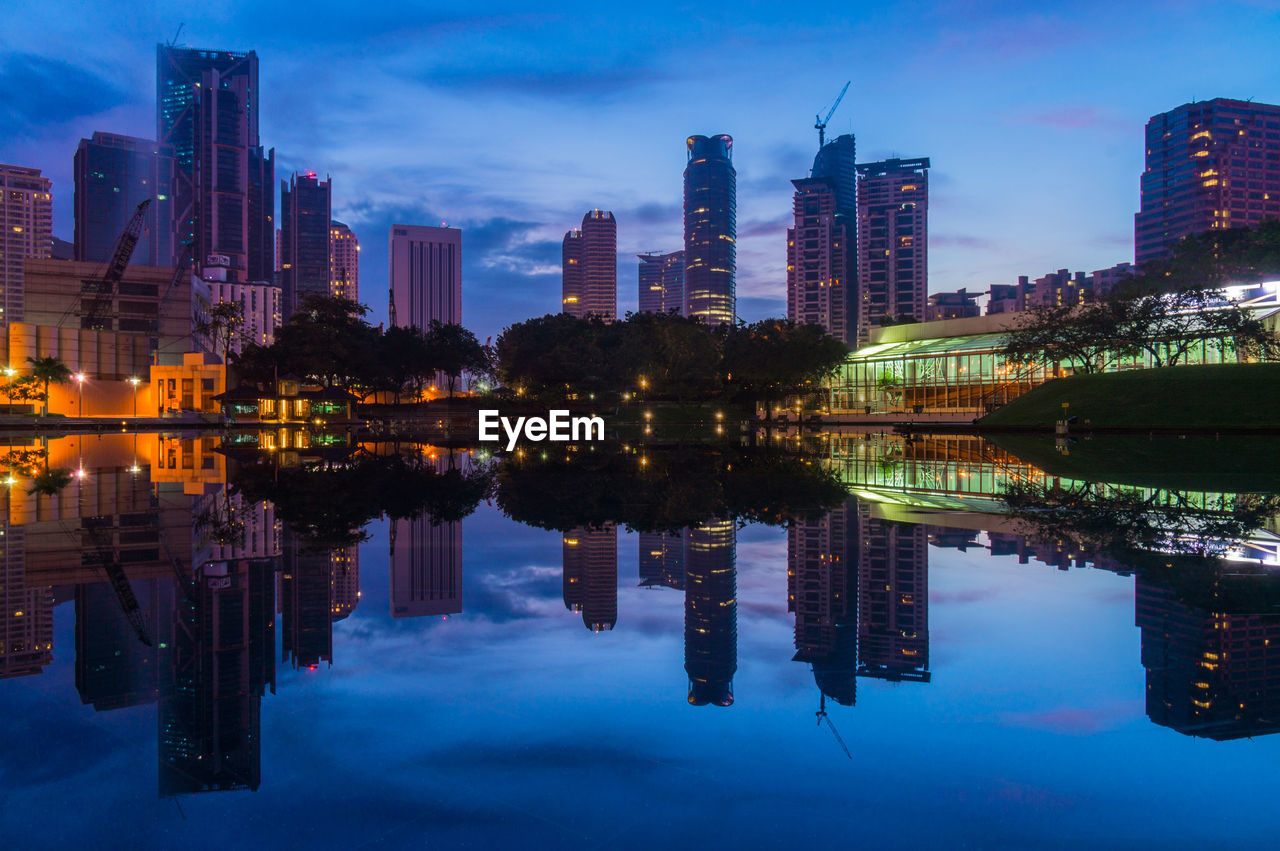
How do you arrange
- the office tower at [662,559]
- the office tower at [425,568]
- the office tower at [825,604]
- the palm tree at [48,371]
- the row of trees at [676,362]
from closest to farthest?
the office tower at [825,604]
the office tower at [425,568]
the office tower at [662,559]
the palm tree at [48,371]
the row of trees at [676,362]

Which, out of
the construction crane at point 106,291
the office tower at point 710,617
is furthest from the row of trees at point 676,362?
the office tower at point 710,617

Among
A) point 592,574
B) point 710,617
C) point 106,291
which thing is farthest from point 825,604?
point 106,291

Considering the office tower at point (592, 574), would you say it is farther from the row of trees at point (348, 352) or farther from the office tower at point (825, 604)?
the row of trees at point (348, 352)

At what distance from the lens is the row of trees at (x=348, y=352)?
72.2 metres

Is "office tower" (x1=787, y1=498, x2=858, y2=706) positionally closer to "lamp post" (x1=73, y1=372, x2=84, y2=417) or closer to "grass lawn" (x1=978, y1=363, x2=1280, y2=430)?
"grass lawn" (x1=978, y1=363, x2=1280, y2=430)

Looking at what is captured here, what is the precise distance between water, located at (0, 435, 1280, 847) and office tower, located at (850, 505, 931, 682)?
0.05m

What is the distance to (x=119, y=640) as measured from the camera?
5.33 metres

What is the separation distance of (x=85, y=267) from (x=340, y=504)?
10668 centimetres

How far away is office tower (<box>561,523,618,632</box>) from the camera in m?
6.24

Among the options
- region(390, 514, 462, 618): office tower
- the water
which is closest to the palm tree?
the water

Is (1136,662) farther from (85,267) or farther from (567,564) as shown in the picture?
(85,267)

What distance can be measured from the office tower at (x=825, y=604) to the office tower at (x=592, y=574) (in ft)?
4.96

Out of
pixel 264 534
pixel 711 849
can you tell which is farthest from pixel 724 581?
pixel 264 534

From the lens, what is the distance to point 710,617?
6051 mm
